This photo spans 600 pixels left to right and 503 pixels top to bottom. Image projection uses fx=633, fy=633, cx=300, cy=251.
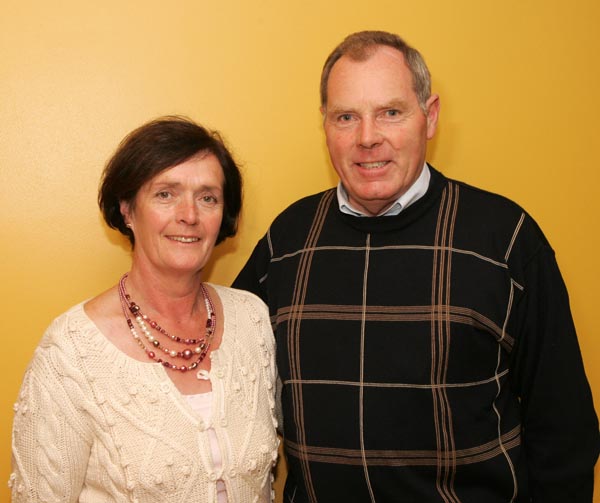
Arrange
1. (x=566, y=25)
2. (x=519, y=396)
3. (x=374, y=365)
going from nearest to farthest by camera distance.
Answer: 1. (x=374, y=365)
2. (x=519, y=396)
3. (x=566, y=25)

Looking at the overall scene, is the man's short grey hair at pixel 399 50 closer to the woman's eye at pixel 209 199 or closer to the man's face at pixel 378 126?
the man's face at pixel 378 126

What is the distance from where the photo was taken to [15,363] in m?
1.98

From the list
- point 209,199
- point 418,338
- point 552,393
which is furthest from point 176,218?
point 552,393

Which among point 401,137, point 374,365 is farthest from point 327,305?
point 401,137

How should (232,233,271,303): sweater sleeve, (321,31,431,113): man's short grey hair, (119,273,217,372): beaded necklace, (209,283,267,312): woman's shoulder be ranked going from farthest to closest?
(232,233,271,303): sweater sleeve < (209,283,267,312): woman's shoulder < (321,31,431,113): man's short grey hair < (119,273,217,372): beaded necklace

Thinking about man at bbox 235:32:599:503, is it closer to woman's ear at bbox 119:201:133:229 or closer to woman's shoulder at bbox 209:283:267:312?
woman's shoulder at bbox 209:283:267:312

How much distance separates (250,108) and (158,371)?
0.93 meters

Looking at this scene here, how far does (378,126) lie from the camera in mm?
1716

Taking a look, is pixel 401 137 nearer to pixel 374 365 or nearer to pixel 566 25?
pixel 374 365

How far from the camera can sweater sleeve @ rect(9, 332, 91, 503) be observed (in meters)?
1.52

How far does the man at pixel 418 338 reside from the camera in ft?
5.41

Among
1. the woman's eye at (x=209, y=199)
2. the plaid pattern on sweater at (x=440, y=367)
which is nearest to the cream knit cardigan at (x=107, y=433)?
the plaid pattern on sweater at (x=440, y=367)

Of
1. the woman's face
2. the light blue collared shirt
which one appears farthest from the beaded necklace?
the light blue collared shirt

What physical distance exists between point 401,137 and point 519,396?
0.82 meters
